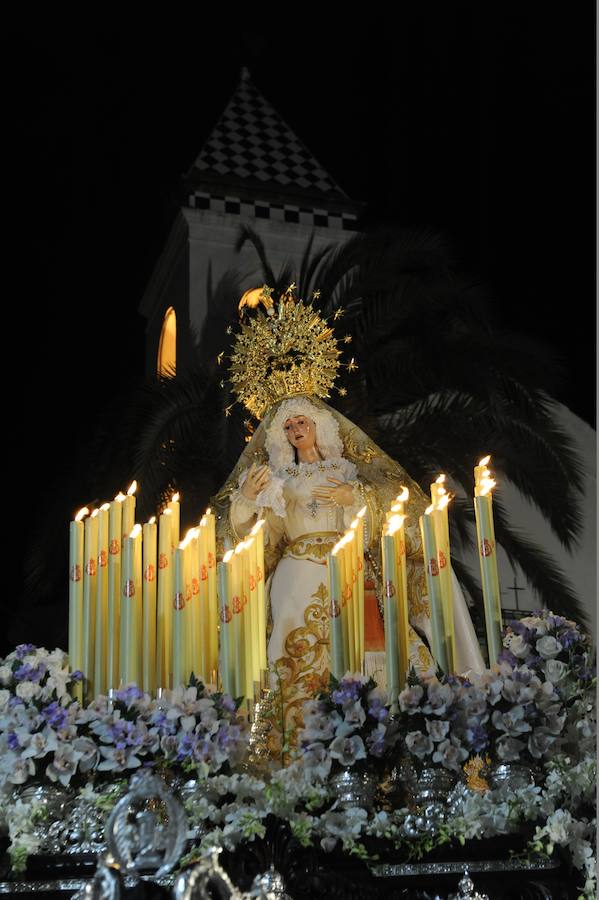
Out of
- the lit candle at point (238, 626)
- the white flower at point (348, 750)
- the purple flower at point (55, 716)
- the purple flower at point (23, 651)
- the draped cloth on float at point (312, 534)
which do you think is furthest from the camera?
the draped cloth on float at point (312, 534)

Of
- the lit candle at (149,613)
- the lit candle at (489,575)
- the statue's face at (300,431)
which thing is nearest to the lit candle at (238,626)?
the lit candle at (149,613)

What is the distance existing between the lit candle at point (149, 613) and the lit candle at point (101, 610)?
0.42 feet

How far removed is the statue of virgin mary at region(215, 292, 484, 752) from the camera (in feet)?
→ 16.5

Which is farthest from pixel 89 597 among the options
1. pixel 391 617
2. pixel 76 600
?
pixel 391 617

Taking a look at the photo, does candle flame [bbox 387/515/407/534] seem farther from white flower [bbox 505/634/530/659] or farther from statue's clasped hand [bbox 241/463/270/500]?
statue's clasped hand [bbox 241/463/270/500]

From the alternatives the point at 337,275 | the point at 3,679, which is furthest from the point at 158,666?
the point at 337,275

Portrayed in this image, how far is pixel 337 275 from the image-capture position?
31.4 feet

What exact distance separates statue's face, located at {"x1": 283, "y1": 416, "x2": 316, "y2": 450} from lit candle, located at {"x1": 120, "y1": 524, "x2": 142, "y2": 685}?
161 cm

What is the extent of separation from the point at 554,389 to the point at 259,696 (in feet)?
19.9

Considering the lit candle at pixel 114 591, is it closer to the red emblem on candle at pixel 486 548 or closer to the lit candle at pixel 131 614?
the lit candle at pixel 131 614

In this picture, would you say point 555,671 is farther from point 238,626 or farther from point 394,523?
point 238,626

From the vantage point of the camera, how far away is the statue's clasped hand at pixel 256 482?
17.6 ft

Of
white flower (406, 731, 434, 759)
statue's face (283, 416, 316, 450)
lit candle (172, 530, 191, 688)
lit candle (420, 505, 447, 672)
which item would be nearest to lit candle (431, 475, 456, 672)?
lit candle (420, 505, 447, 672)

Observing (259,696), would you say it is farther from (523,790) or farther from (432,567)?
(523,790)
